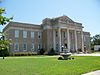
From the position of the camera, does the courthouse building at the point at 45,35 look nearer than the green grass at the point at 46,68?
No

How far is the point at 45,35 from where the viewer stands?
53.6 meters

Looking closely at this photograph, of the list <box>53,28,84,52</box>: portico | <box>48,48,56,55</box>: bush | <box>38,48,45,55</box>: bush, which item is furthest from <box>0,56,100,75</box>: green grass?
<box>53,28,84,52</box>: portico

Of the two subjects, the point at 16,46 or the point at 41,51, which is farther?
the point at 41,51

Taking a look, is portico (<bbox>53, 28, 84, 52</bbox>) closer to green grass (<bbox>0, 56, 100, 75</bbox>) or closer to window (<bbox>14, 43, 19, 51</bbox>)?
window (<bbox>14, 43, 19, 51</bbox>)

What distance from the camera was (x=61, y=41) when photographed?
54.9m

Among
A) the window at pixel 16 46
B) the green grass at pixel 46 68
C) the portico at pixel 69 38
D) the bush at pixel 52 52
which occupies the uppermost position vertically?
the portico at pixel 69 38

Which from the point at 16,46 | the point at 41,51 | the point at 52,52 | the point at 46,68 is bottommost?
the point at 46,68

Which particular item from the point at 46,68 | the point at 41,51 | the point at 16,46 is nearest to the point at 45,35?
the point at 41,51

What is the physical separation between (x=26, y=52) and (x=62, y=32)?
13.6m

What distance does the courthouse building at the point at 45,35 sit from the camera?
49.3 meters

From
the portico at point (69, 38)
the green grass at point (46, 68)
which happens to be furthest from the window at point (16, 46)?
the green grass at point (46, 68)

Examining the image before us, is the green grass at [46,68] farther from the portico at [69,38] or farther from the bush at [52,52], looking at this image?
the portico at [69,38]

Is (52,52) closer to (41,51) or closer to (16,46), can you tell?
(41,51)

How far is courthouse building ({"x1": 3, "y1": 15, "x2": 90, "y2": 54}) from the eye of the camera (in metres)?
49.3
